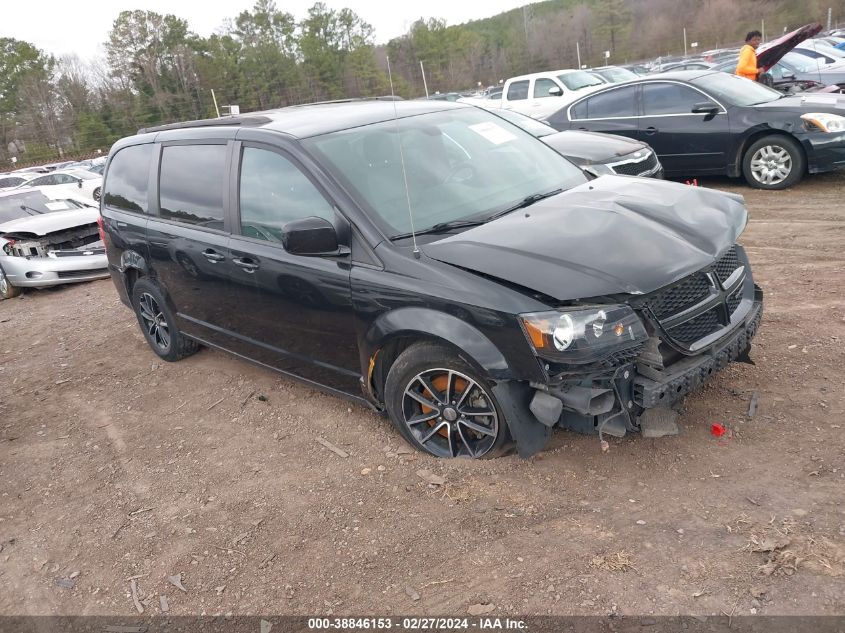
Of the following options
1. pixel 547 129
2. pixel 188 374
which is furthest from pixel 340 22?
pixel 188 374

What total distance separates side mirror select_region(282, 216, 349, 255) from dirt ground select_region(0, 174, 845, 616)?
1221 mm

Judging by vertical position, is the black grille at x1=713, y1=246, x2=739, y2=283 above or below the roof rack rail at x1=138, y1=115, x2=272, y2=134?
below

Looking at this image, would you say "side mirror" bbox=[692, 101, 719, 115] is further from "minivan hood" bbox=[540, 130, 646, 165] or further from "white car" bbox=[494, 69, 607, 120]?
"white car" bbox=[494, 69, 607, 120]

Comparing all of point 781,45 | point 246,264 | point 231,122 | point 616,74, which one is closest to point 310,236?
point 246,264

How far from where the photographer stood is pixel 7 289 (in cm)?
983

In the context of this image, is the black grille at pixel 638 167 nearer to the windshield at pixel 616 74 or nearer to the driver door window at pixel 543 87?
the driver door window at pixel 543 87

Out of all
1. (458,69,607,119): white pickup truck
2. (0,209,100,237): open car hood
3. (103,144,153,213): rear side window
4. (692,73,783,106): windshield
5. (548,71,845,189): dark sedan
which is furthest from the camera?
(458,69,607,119): white pickup truck

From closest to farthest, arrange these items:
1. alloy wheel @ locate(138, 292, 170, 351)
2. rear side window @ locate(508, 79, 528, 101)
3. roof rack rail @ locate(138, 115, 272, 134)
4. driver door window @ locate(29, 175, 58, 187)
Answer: roof rack rail @ locate(138, 115, 272, 134) < alloy wheel @ locate(138, 292, 170, 351) < rear side window @ locate(508, 79, 528, 101) < driver door window @ locate(29, 175, 58, 187)

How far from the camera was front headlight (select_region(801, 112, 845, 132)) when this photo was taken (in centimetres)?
809

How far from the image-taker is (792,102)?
28.3ft

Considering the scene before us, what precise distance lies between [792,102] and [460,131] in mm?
6295

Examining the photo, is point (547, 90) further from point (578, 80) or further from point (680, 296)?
point (680, 296)

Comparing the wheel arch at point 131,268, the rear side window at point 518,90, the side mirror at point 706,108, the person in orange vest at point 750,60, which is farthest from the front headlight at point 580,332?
the rear side window at point 518,90

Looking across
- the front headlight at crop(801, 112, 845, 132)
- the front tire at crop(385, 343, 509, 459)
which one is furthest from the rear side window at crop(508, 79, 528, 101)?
the front tire at crop(385, 343, 509, 459)
